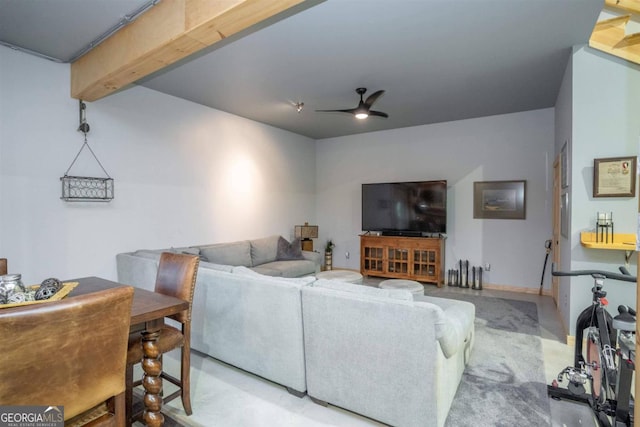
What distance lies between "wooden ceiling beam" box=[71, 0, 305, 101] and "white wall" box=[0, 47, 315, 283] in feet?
1.51

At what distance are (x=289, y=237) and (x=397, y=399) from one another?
4613 millimetres

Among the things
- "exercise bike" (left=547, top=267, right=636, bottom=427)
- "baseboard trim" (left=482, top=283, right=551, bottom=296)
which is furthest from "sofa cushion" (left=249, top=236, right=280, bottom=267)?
"exercise bike" (left=547, top=267, right=636, bottom=427)

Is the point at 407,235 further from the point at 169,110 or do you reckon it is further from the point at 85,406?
the point at 85,406

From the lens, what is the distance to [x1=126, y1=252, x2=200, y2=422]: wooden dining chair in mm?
1893

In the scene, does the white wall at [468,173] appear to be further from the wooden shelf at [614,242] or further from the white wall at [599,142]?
the wooden shelf at [614,242]

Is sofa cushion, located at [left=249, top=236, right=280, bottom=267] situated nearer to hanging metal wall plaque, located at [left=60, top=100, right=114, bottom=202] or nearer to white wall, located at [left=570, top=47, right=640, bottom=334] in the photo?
hanging metal wall plaque, located at [left=60, top=100, right=114, bottom=202]

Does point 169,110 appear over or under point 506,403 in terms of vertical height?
over

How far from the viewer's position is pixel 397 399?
1.88 metres

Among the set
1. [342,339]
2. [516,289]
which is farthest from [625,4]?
[516,289]

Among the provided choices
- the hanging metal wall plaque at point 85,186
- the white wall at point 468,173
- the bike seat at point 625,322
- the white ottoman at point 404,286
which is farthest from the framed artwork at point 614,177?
the hanging metal wall plaque at point 85,186

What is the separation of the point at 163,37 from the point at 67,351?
2.08m

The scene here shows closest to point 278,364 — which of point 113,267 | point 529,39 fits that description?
point 113,267

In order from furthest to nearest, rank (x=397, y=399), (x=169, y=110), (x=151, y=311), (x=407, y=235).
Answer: (x=407, y=235) < (x=169, y=110) < (x=397, y=399) < (x=151, y=311)

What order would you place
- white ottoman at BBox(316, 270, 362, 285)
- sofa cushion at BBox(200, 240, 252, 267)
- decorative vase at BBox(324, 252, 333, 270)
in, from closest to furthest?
white ottoman at BBox(316, 270, 362, 285) → sofa cushion at BBox(200, 240, 252, 267) → decorative vase at BBox(324, 252, 333, 270)
